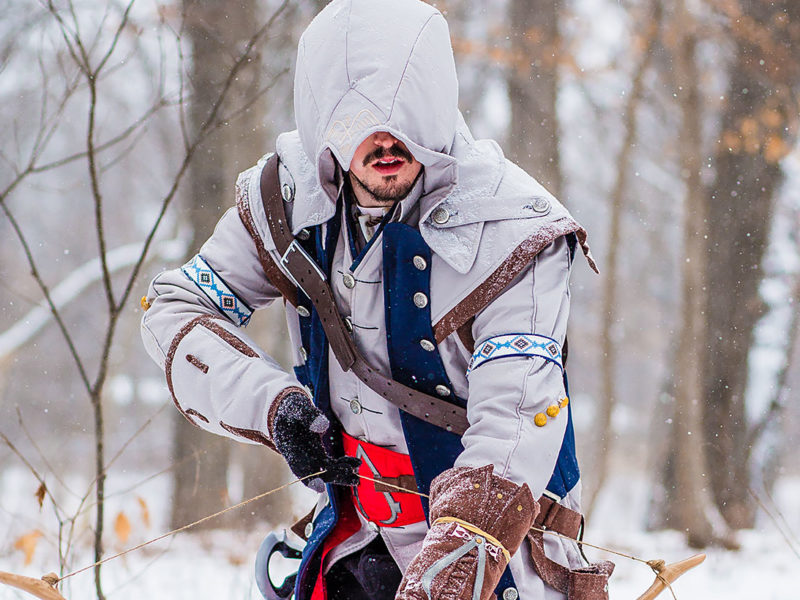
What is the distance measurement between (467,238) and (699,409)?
5.91 metres

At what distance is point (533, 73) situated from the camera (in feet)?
22.1

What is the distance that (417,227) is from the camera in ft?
5.78

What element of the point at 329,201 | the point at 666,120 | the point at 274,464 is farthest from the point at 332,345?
the point at 666,120

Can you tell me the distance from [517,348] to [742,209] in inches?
237

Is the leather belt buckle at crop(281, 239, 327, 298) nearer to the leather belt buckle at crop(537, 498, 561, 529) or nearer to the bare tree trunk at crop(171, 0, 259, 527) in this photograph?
the leather belt buckle at crop(537, 498, 561, 529)

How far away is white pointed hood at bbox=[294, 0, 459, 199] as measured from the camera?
5.37 feet

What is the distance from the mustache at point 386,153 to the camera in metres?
1.68

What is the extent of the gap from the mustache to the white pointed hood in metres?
0.04

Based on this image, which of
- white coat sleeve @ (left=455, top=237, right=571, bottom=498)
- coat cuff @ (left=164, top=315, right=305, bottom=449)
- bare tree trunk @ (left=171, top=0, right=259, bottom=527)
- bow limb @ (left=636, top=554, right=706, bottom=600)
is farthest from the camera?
bare tree trunk @ (left=171, top=0, right=259, bottom=527)

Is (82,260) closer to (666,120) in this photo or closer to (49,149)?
(49,149)

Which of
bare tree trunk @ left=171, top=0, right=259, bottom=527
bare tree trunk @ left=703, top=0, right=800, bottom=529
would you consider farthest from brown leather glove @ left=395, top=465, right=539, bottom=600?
bare tree trunk @ left=703, top=0, right=800, bottom=529

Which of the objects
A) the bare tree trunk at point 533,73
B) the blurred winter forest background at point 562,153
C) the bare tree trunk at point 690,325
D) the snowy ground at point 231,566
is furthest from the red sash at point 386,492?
the bare tree trunk at point 690,325

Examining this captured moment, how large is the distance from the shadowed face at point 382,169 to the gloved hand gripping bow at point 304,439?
43cm

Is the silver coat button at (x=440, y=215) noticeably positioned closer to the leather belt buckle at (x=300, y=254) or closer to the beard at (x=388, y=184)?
the beard at (x=388, y=184)
